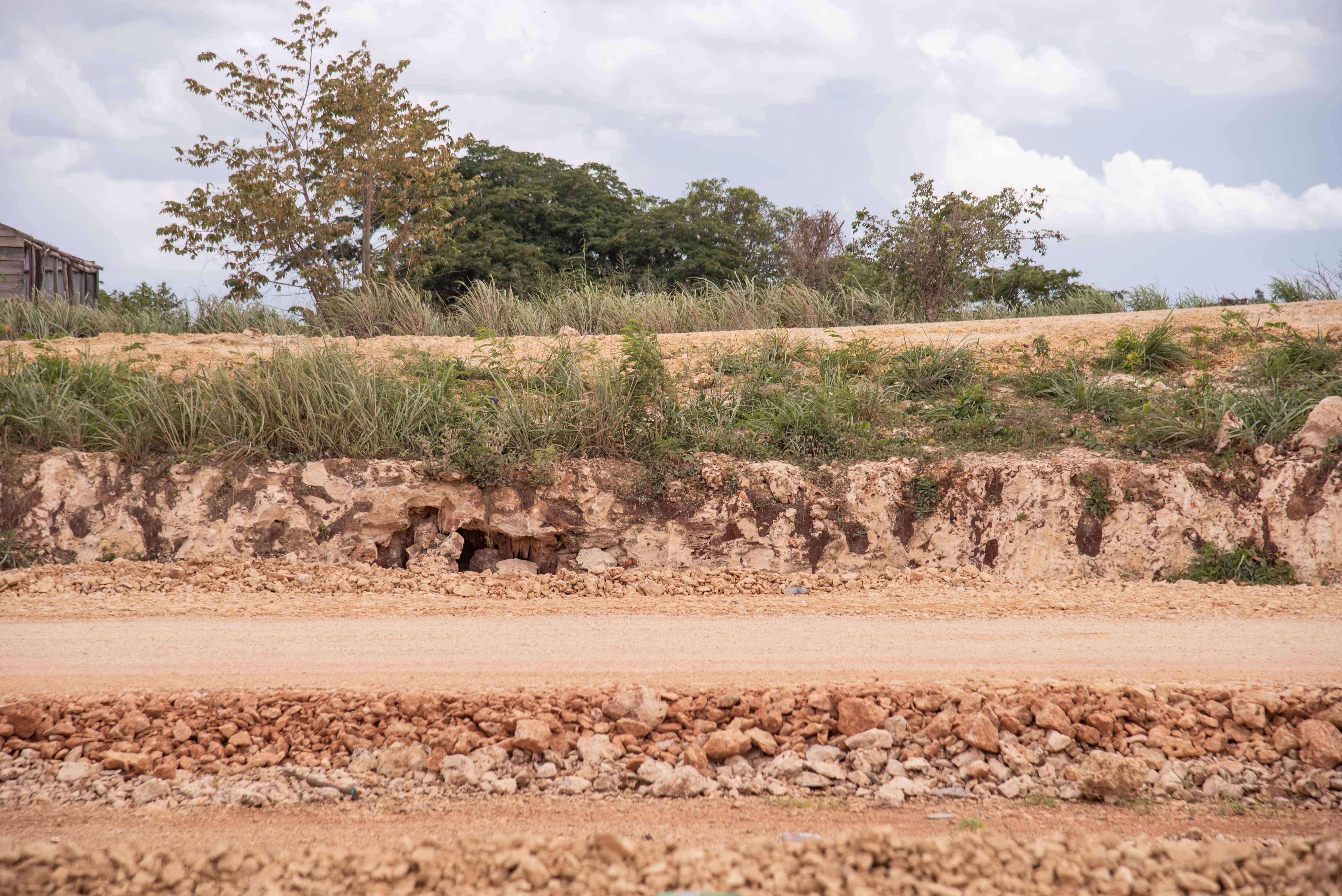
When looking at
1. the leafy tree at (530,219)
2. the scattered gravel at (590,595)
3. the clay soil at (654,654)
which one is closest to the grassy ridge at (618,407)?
Result: the scattered gravel at (590,595)

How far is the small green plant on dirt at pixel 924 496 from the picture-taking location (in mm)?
7430

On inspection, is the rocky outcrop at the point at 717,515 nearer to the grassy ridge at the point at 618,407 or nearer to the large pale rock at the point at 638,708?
the grassy ridge at the point at 618,407

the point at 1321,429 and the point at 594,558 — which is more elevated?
the point at 1321,429

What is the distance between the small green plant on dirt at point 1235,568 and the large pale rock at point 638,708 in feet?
16.8

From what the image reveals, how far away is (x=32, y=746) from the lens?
11.8ft

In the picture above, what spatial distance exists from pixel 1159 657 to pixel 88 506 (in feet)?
26.5

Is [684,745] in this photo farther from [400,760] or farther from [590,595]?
[590,595]

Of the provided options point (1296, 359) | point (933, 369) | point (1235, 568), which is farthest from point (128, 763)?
point (1296, 359)

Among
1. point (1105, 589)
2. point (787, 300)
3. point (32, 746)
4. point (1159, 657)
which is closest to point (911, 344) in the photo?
point (787, 300)

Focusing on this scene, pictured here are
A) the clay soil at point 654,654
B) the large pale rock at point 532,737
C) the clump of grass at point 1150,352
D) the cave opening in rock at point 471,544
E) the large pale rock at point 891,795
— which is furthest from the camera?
the clump of grass at point 1150,352

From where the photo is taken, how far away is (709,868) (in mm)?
2484

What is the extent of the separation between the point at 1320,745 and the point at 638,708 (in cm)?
286

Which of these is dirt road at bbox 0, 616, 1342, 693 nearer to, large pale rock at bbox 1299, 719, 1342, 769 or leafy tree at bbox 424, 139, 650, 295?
large pale rock at bbox 1299, 719, 1342, 769

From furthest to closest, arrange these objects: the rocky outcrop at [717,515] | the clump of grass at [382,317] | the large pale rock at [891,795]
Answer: the clump of grass at [382,317], the rocky outcrop at [717,515], the large pale rock at [891,795]
